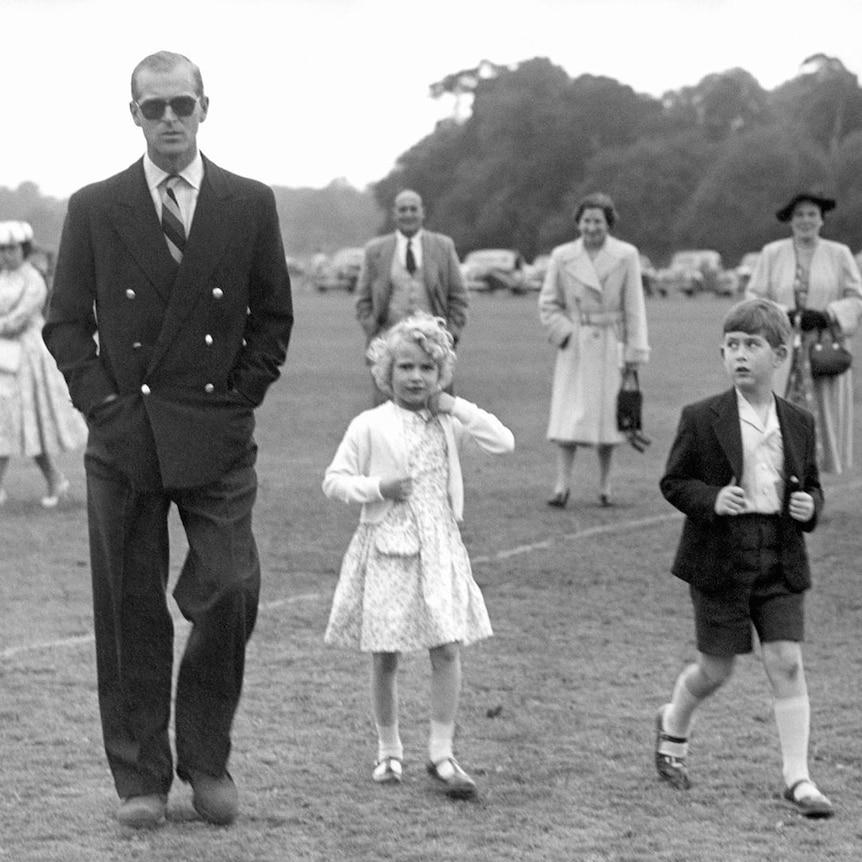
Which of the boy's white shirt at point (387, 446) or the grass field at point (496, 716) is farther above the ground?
the boy's white shirt at point (387, 446)

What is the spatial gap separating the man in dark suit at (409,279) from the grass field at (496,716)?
1.32 m

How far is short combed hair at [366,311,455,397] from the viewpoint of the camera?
609 centimetres

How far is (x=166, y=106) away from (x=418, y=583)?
1627 mm

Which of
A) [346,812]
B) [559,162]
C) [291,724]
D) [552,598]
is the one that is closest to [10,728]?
[291,724]

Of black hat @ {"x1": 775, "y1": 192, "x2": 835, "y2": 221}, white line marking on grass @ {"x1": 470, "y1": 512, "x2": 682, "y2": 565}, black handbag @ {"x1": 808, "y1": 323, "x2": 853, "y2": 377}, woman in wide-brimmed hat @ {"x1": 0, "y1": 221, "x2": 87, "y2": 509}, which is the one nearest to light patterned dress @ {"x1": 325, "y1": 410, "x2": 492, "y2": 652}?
white line marking on grass @ {"x1": 470, "y1": 512, "x2": 682, "y2": 565}

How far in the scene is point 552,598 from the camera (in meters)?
9.73

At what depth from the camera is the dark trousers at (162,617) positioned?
5.71 meters

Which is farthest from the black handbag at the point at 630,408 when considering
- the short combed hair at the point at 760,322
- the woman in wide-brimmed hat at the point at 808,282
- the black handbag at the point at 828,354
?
the short combed hair at the point at 760,322

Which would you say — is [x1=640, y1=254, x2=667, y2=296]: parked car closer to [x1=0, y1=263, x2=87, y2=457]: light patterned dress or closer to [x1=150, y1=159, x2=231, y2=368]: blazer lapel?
[x1=0, y1=263, x2=87, y2=457]: light patterned dress

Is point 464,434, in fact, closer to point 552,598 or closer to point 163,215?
point 163,215

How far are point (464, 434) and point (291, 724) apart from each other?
1.39 meters

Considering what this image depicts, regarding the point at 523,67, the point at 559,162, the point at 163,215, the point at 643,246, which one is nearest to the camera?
the point at 163,215

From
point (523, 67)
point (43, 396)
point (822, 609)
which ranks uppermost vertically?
point (523, 67)

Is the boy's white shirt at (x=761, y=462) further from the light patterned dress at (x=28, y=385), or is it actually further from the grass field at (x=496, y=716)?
the light patterned dress at (x=28, y=385)
